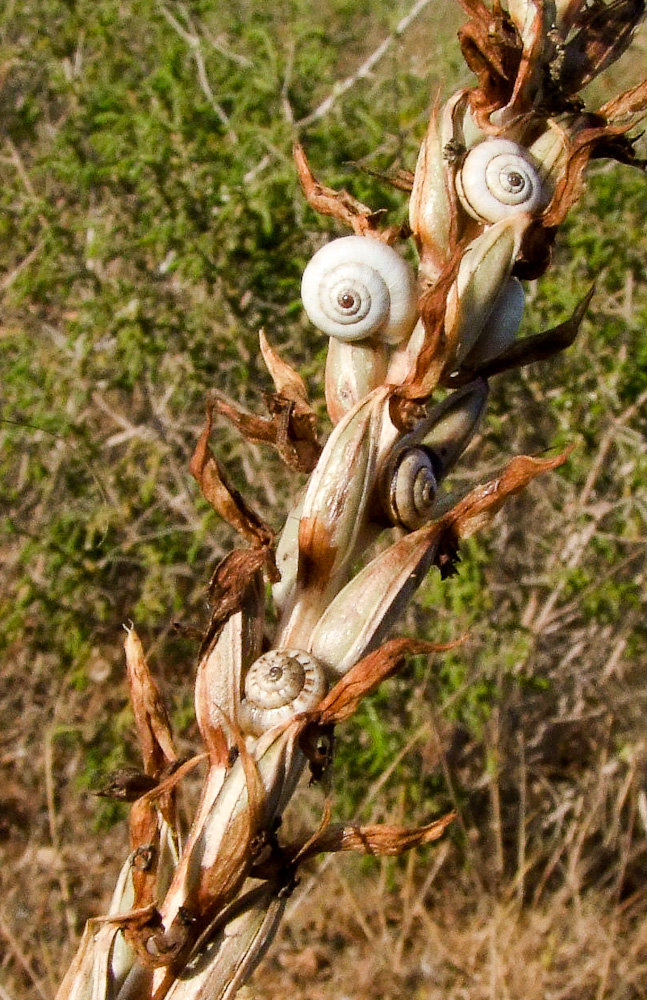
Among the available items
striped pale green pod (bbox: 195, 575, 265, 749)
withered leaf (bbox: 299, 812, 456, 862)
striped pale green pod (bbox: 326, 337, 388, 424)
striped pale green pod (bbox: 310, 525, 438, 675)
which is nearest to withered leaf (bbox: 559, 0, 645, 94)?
striped pale green pod (bbox: 326, 337, 388, 424)

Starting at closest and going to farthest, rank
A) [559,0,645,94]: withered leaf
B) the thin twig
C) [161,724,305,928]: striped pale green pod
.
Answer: [161,724,305,928]: striped pale green pod
[559,0,645,94]: withered leaf
the thin twig

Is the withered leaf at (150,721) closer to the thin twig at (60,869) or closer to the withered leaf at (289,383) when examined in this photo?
the withered leaf at (289,383)

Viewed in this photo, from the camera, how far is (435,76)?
4.05 m

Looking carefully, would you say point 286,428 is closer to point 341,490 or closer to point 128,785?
point 341,490

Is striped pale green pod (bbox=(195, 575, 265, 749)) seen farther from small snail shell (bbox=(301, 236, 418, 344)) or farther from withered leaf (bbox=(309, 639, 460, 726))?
small snail shell (bbox=(301, 236, 418, 344))

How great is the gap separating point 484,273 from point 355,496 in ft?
0.83

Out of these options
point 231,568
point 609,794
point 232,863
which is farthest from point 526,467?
point 609,794

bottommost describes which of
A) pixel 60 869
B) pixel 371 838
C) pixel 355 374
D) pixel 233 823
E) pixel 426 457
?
pixel 60 869

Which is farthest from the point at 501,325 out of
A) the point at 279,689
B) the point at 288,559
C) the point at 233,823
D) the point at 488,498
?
the point at 233,823

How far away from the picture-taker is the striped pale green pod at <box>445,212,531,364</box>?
91 cm

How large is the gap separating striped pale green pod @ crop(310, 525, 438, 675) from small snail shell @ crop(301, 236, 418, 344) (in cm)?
21

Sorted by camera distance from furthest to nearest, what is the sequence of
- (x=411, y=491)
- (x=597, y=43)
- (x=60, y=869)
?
(x=60, y=869), (x=597, y=43), (x=411, y=491)

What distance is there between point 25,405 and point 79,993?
9.03 ft

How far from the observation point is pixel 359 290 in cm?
89
